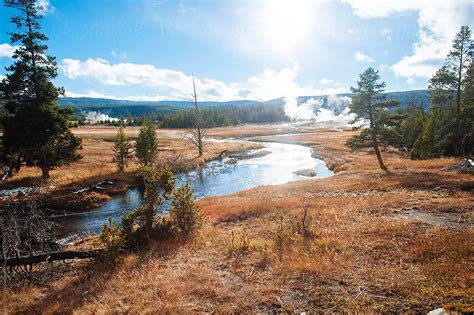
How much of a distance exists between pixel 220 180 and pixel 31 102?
76.1 ft

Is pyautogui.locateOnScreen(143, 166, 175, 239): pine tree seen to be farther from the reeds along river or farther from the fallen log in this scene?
the reeds along river

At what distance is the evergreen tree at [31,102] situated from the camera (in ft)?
90.6

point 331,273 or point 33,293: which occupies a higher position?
point 331,273

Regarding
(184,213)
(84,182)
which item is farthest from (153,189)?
(84,182)

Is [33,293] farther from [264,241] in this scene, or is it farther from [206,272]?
[264,241]

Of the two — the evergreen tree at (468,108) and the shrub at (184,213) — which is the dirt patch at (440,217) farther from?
the evergreen tree at (468,108)

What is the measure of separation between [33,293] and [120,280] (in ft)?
10.2

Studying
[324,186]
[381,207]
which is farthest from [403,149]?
[381,207]

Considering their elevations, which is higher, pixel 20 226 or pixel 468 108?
pixel 468 108

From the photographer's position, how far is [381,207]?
16.4 m

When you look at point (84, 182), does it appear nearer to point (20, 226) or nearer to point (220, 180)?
point (220, 180)

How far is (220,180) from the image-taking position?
39.5 meters

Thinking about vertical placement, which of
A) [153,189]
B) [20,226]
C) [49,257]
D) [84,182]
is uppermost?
[153,189]

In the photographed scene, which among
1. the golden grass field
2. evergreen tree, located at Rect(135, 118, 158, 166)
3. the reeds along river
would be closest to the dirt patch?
the golden grass field
